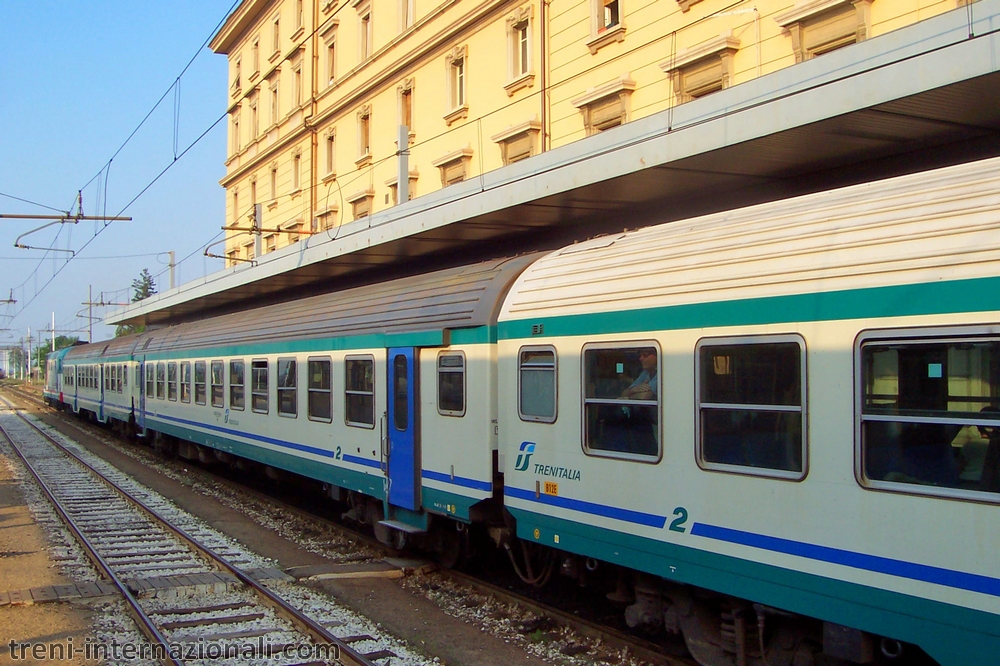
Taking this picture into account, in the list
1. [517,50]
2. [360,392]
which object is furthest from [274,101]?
[360,392]

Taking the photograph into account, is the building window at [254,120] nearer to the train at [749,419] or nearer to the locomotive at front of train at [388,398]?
the locomotive at front of train at [388,398]

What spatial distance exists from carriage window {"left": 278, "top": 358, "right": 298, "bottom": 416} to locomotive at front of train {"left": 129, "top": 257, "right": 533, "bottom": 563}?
0.01 metres

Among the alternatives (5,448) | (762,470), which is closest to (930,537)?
(762,470)

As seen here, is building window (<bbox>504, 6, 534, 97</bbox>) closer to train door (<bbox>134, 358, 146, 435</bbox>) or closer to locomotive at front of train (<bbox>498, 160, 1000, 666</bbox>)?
train door (<bbox>134, 358, 146, 435</bbox>)

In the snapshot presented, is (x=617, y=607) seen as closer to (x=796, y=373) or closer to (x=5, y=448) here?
(x=796, y=373)

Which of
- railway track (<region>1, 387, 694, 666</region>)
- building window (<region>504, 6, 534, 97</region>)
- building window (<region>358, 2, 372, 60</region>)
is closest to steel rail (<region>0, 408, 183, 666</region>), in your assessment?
railway track (<region>1, 387, 694, 666</region>)

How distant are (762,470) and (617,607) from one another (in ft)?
11.4

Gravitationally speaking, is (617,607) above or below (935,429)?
below

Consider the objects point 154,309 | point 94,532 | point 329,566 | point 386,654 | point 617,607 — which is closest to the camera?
point 386,654

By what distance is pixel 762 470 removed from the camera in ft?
17.0

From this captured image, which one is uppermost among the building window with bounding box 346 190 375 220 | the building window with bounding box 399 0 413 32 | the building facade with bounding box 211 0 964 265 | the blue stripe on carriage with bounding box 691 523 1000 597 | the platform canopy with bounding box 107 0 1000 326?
the building window with bounding box 399 0 413 32

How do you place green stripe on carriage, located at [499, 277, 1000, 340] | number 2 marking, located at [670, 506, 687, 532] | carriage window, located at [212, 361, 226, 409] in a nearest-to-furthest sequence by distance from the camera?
1. green stripe on carriage, located at [499, 277, 1000, 340]
2. number 2 marking, located at [670, 506, 687, 532]
3. carriage window, located at [212, 361, 226, 409]

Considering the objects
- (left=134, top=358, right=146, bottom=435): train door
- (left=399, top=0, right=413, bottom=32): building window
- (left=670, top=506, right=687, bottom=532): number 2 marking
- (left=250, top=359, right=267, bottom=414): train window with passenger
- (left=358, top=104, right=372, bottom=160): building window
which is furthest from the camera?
(left=358, top=104, right=372, bottom=160): building window

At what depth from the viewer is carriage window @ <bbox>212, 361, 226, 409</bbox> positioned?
52.0 ft
